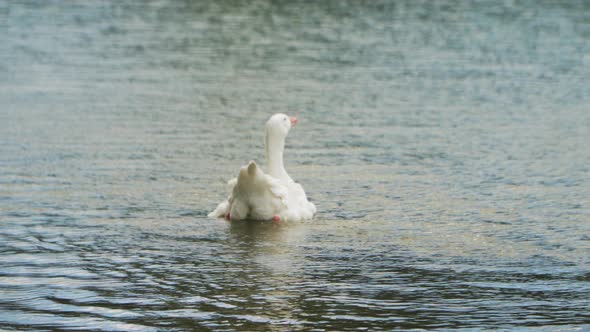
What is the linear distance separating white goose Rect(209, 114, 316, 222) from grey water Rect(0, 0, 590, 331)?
11.8 inches

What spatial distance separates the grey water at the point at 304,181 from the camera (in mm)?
12680

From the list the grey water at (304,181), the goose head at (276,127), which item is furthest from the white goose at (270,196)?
the grey water at (304,181)

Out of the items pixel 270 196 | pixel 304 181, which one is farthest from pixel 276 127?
pixel 304 181

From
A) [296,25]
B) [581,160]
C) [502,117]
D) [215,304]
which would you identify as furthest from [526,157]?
[296,25]

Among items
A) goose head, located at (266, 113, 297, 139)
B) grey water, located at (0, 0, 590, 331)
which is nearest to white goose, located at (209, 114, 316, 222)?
goose head, located at (266, 113, 297, 139)

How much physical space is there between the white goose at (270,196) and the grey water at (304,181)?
0.98 feet

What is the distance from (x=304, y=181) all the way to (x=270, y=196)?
10.4ft

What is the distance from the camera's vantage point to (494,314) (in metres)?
12.2

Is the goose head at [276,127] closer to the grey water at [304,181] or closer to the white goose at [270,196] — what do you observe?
the white goose at [270,196]

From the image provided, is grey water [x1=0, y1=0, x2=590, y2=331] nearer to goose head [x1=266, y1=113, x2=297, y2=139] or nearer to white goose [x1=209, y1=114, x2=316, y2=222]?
white goose [x1=209, y1=114, x2=316, y2=222]

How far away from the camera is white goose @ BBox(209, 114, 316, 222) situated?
16266 millimetres

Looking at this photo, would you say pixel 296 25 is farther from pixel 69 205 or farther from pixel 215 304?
pixel 215 304

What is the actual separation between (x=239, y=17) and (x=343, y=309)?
131ft

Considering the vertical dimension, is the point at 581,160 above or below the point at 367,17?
below
